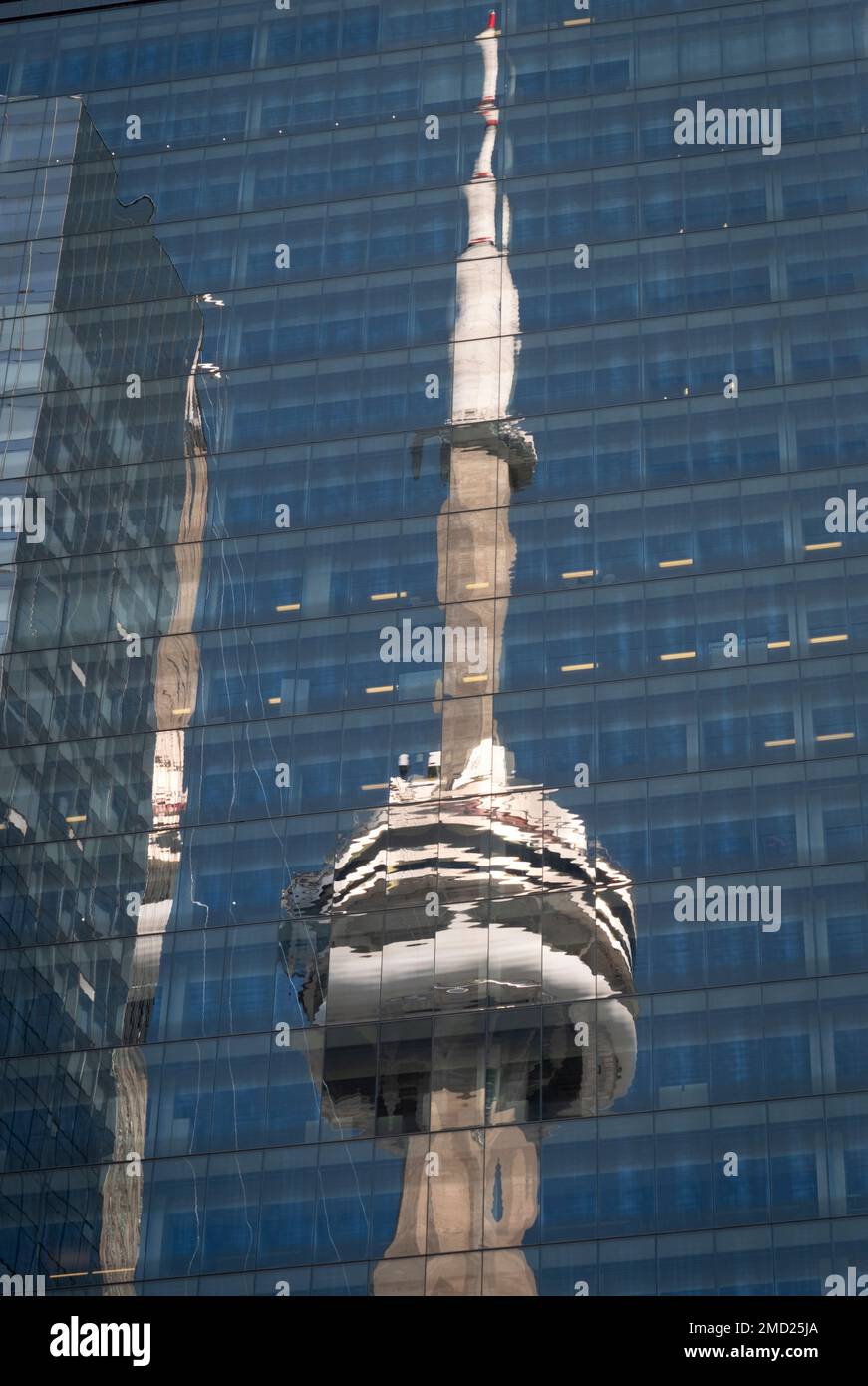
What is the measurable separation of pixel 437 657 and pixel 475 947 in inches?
540

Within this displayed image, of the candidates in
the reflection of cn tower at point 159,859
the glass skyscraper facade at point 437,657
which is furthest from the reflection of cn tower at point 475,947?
the reflection of cn tower at point 159,859

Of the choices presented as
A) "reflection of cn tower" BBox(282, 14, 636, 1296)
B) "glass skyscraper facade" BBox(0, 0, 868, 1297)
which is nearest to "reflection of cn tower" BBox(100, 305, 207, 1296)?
"glass skyscraper facade" BBox(0, 0, 868, 1297)

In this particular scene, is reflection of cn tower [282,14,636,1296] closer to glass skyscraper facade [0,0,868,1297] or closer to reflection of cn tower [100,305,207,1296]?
glass skyscraper facade [0,0,868,1297]

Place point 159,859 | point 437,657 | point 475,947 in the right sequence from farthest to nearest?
point 437,657 < point 159,859 < point 475,947

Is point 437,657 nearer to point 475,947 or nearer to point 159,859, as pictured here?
point 475,947

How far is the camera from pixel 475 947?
9388 centimetres

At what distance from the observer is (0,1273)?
302ft

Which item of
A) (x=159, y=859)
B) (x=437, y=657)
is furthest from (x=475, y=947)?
(x=159, y=859)

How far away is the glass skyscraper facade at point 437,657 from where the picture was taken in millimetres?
90125

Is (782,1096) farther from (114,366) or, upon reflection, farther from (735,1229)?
(114,366)

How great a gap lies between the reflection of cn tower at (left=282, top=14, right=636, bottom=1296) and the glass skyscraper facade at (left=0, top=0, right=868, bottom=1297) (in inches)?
7.3
